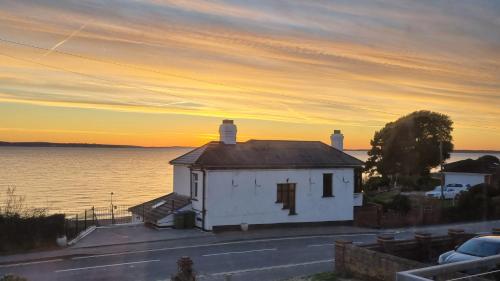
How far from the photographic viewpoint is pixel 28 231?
73.5 ft

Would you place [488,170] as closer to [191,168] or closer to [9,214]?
[191,168]

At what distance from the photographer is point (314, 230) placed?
96.5 ft

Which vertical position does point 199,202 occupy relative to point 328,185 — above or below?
below

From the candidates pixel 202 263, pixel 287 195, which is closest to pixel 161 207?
pixel 287 195

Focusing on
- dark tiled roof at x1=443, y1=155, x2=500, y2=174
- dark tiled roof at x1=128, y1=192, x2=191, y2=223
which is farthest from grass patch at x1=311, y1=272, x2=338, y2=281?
dark tiled roof at x1=443, y1=155, x2=500, y2=174

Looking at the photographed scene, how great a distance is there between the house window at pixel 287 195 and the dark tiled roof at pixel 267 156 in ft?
3.83

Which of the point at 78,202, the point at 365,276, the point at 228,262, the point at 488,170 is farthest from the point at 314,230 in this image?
the point at 78,202

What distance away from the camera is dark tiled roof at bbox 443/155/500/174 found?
62.9 metres

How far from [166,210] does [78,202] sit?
148ft

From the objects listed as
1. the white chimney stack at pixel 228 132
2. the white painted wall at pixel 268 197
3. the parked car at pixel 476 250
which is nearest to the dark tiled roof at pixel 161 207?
the white painted wall at pixel 268 197

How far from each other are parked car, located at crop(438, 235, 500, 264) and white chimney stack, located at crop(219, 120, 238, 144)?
16697mm

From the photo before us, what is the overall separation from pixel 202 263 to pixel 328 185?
43.2 feet

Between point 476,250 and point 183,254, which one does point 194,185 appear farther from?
point 476,250

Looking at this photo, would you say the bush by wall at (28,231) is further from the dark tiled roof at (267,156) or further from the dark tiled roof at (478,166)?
the dark tiled roof at (478,166)
